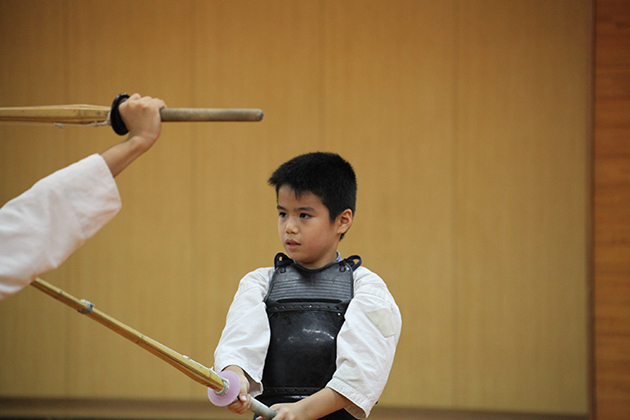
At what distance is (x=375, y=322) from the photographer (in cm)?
172

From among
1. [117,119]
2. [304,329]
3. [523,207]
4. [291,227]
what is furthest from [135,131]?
[523,207]

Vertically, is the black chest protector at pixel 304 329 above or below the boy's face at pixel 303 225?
below

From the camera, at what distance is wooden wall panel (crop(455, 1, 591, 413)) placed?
442 centimetres

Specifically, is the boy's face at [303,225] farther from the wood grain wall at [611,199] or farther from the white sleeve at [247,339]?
the wood grain wall at [611,199]

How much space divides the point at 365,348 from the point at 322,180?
0.56 m

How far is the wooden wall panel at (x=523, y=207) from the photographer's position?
14.5 feet

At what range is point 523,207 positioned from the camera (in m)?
4.47

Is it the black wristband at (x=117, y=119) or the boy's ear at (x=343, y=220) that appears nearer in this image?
the black wristband at (x=117, y=119)

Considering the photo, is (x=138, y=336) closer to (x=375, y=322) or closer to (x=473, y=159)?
(x=375, y=322)

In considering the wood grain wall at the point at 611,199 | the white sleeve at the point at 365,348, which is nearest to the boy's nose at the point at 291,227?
the white sleeve at the point at 365,348

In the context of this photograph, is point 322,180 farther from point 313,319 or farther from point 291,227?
point 313,319

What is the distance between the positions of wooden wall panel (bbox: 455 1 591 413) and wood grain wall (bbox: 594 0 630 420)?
615mm

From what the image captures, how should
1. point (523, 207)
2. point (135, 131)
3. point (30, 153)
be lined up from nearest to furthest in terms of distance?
point (135, 131)
point (523, 207)
point (30, 153)

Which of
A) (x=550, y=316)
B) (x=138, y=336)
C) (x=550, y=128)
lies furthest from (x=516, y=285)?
(x=138, y=336)
